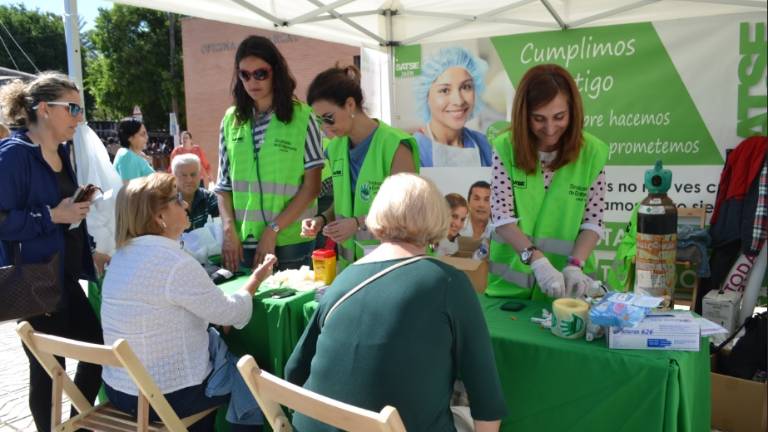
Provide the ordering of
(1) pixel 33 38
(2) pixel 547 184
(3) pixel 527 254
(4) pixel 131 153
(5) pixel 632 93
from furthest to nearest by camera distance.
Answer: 1. (1) pixel 33 38
2. (4) pixel 131 153
3. (5) pixel 632 93
4. (2) pixel 547 184
5. (3) pixel 527 254

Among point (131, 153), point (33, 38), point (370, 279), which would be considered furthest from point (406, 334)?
point (33, 38)

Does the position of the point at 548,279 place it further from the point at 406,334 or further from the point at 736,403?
the point at 736,403

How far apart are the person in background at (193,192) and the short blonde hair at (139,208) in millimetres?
1760

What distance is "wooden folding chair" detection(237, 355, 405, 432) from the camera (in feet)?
3.39

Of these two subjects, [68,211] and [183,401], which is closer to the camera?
[183,401]

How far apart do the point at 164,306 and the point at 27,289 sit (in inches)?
26.6

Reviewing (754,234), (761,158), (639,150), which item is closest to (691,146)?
(639,150)

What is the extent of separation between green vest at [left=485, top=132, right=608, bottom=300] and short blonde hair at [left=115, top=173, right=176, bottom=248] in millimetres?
1209

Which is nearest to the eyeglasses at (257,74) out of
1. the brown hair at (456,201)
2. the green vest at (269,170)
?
the green vest at (269,170)

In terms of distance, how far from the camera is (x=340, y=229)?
2238 millimetres

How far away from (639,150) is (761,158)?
36.8 inches

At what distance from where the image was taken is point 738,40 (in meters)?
3.79

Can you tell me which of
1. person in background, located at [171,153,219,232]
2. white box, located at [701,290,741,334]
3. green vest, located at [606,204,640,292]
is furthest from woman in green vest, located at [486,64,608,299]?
person in background, located at [171,153,219,232]

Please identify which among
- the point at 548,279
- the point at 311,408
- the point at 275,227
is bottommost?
the point at 311,408
